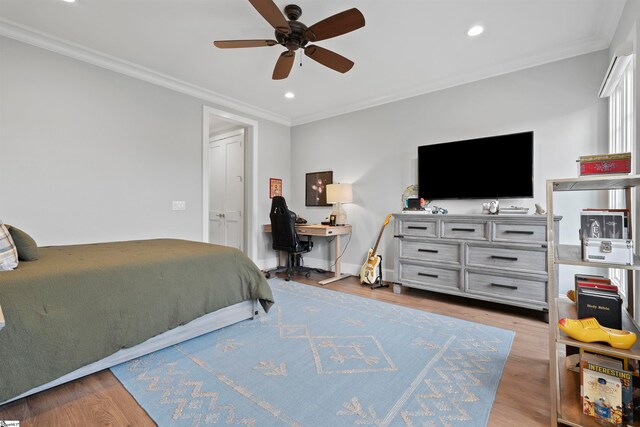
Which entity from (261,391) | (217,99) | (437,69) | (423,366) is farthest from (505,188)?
(217,99)

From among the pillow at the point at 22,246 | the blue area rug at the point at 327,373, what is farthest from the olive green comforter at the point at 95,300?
the blue area rug at the point at 327,373

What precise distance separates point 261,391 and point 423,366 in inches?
40.2

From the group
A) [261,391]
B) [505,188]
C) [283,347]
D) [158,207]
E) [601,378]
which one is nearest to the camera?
[601,378]

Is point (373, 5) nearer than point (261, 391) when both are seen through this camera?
No

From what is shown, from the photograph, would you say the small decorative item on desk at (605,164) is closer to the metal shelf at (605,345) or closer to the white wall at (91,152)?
the metal shelf at (605,345)

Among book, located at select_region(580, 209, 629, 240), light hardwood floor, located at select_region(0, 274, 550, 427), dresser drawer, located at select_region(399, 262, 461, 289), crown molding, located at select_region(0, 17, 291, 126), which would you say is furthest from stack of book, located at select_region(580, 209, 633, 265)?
crown molding, located at select_region(0, 17, 291, 126)

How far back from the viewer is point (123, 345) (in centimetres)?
181

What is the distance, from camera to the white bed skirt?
168 cm

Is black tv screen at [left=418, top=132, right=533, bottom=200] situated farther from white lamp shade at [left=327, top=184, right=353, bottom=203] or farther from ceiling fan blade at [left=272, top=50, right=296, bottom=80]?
ceiling fan blade at [left=272, top=50, right=296, bottom=80]

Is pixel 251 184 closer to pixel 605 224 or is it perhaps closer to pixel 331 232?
pixel 331 232

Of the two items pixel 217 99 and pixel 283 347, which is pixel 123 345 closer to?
pixel 283 347

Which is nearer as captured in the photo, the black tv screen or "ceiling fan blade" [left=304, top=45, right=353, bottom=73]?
"ceiling fan blade" [left=304, top=45, right=353, bottom=73]

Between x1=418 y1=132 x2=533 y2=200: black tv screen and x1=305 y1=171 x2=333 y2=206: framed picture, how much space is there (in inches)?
63.5

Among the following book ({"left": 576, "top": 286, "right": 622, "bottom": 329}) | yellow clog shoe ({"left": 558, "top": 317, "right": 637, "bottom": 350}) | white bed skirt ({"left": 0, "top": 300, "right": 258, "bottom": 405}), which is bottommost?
white bed skirt ({"left": 0, "top": 300, "right": 258, "bottom": 405})
